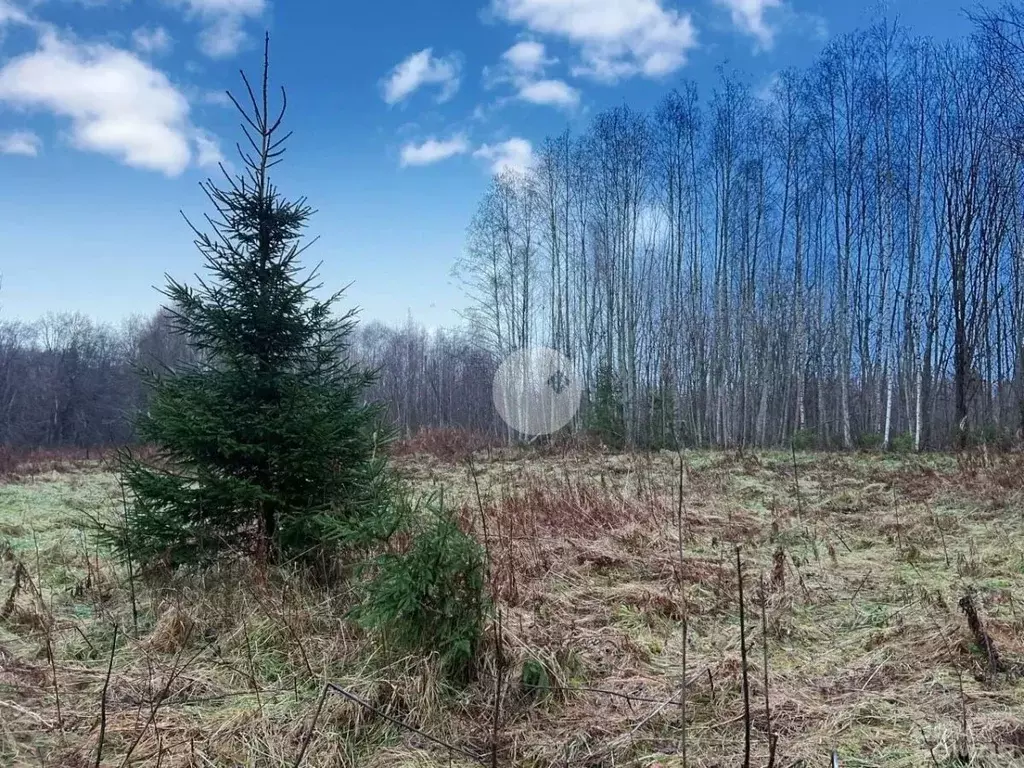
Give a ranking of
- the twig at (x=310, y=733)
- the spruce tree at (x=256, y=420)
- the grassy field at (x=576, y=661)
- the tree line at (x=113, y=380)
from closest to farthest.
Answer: the twig at (x=310, y=733)
the grassy field at (x=576, y=661)
the spruce tree at (x=256, y=420)
the tree line at (x=113, y=380)

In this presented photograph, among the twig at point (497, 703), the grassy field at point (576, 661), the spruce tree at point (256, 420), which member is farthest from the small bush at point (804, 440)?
the twig at point (497, 703)

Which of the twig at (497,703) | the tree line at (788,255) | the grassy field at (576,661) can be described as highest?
the tree line at (788,255)

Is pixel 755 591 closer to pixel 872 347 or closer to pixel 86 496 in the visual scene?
pixel 86 496

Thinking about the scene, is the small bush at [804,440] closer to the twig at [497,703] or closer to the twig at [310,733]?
the twig at [497,703]

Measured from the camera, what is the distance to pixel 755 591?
445 cm

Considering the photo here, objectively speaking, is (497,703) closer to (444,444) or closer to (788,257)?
(444,444)

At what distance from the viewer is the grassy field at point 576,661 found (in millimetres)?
2484

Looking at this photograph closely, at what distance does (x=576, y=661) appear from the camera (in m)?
3.16

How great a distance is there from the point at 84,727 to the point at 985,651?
4471mm

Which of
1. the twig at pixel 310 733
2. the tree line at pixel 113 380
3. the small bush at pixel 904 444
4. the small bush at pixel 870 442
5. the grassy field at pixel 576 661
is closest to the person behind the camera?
the twig at pixel 310 733

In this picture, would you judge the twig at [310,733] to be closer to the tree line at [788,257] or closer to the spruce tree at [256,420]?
the spruce tree at [256,420]

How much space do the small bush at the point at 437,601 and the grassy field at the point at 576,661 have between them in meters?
0.13

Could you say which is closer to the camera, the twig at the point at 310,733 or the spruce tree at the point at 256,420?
the twig at the point at 310,733

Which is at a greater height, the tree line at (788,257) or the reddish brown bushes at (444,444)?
the tree line at (788,257)
